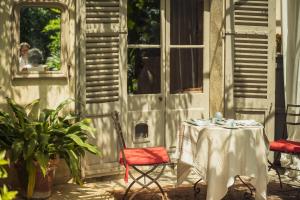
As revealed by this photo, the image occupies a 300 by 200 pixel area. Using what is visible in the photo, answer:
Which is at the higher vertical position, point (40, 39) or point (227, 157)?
point (40, 39)

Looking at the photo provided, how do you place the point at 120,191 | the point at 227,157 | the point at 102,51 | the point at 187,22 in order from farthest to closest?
the point at 187,22
the point at 102,51
the point at 120,191
the point at 227,157

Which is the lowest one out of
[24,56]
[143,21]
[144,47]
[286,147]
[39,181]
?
[39,181]

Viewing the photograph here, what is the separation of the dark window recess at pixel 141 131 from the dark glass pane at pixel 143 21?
118 cm

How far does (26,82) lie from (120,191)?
5.90 feet

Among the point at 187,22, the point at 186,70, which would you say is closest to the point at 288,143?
the point at 186,70

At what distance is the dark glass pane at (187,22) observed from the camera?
7.29 meters

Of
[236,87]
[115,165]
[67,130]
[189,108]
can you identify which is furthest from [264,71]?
[67,130]

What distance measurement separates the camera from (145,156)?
557 cm

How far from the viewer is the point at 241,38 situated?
7.24 meters

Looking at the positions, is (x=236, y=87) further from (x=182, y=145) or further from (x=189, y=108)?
(x=182, y=145)

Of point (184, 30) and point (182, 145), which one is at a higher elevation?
point (184, 30)

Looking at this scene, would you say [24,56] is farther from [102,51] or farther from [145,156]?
[145,156]

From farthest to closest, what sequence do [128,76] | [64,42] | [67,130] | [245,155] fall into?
[128,76] → [64,42] → [67,130] → [245,155]

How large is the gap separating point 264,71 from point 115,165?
2.55m
